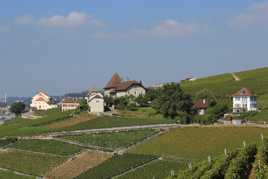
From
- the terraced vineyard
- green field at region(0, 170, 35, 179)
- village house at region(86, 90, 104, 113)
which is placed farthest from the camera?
village house at region(86, 90, 104, 113)

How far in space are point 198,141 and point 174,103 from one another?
54.9ft

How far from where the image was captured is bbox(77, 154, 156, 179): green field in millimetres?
48934

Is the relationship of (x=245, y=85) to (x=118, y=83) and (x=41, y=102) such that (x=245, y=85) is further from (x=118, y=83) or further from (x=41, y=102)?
(x=41, y=102)

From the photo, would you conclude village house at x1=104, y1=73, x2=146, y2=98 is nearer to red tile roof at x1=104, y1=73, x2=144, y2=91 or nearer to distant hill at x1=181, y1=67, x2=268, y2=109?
red tile roof at x1=104, y1=73, x2=144, y2=91

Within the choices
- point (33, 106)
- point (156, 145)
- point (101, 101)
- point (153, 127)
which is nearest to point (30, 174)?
point (156, 145)

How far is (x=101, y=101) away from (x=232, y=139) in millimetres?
34109

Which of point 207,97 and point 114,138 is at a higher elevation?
point 207,97

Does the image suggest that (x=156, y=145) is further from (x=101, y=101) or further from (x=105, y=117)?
(x=101, y=101)

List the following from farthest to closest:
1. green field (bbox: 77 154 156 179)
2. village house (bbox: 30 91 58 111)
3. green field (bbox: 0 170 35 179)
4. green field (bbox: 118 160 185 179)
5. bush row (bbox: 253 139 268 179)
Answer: village house (bbox: 30 91 58 111) < green field (bbox: 0 170 35 179) < green field (bbox: 77 154 156 179) < green field (bbox: 118 160 185 179) < bush row (bbox: 253 139 268 179)

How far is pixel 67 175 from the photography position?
51.2 meters

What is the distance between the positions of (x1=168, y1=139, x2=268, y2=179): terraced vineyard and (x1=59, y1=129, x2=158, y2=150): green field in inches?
928

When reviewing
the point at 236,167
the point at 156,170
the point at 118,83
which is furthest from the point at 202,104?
the point at 236,167

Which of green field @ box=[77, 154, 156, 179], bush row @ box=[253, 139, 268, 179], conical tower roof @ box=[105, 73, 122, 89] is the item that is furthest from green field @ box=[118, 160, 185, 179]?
conical tower roof @ box=[105, 73, 122, 89]

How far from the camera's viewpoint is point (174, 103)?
73.6 m
